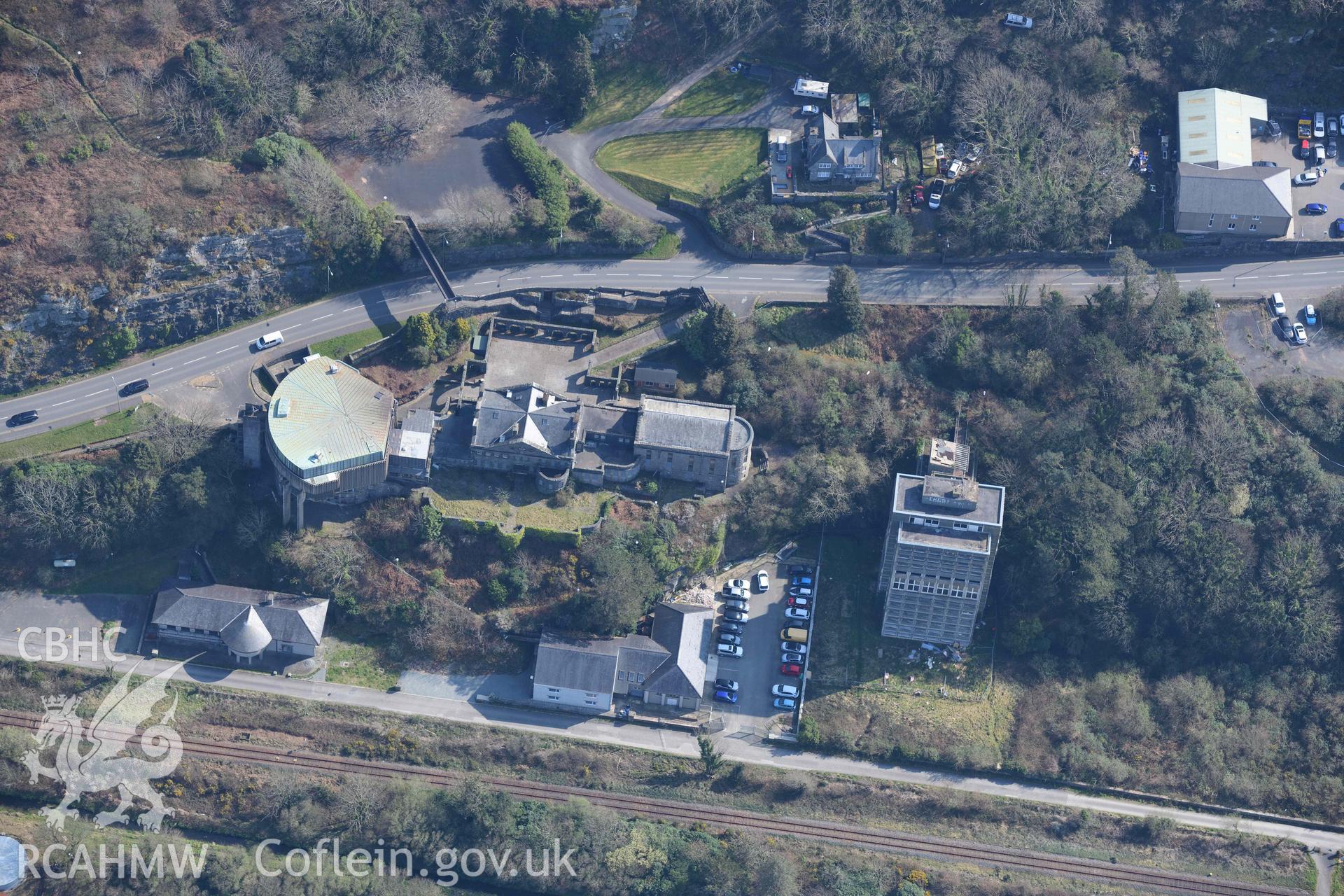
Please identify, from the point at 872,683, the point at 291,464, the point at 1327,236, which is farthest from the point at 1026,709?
the point at 291,464

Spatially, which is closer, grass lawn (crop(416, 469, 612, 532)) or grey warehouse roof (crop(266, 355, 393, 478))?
grey warehouse roof (crop(266, 355, 393, 478))

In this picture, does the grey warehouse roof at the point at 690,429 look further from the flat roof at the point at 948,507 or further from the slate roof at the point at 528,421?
the flat roof at the point at 948,507

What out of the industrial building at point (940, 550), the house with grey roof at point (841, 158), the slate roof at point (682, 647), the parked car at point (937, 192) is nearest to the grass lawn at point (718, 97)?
the house with grey roof at point (841, 158)

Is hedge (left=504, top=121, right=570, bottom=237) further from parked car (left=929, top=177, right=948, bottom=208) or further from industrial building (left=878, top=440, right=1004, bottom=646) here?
industrial building (left=878, top=440, right=1004, bottom=646)

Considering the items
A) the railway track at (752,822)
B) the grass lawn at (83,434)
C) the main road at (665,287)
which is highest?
the main road at (665,287)

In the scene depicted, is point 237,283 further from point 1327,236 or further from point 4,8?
point 1327,236

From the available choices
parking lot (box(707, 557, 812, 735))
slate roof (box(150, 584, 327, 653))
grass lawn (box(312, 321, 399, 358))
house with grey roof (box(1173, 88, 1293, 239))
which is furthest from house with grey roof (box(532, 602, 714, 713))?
house with grey roof (box(1173, 88, 1293, 239))
